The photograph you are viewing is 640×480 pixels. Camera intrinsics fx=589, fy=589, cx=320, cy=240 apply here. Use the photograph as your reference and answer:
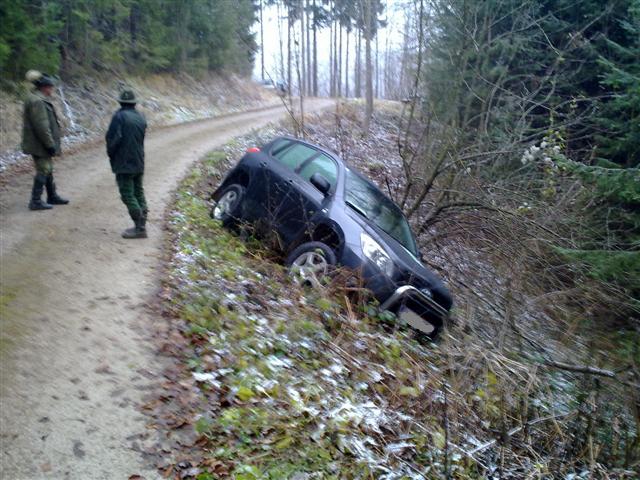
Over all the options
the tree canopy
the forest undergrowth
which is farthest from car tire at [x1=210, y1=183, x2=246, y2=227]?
the tree canopy

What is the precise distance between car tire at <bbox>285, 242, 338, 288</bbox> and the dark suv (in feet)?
0.04

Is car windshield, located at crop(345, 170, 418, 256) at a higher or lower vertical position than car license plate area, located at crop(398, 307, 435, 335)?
higher

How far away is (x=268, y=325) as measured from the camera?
648 centimetres

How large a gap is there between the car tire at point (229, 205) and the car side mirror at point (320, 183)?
179 cm

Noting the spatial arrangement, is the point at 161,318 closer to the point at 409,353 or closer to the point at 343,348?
the point at 343,348

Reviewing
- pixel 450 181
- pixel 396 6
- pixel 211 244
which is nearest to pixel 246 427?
pixel 211 244

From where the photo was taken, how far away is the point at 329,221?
7988 millimetres

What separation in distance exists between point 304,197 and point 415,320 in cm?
247

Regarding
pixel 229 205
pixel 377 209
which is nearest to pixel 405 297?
pixel 377 209

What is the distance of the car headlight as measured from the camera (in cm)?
748

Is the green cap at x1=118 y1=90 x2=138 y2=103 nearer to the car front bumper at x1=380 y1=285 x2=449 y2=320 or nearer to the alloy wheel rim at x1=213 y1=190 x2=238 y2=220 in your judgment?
the alloy wheel rim at x1=213 y1=190 x2=238 y2=220

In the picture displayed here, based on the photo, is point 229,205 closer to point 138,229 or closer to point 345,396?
point 138,229

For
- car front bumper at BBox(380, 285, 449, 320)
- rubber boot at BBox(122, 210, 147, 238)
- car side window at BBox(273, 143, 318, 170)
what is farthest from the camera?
car side window at BBox(273, 143, 318, 170)

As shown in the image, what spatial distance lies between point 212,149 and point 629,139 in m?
10.4
